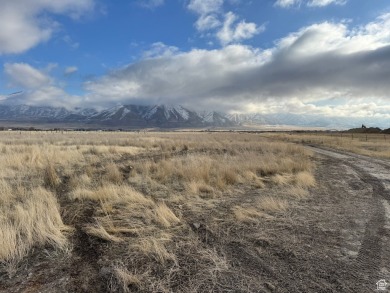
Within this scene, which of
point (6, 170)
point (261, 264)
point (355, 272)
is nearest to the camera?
point (355, 272)

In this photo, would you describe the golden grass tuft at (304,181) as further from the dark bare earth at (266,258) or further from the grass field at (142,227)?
the dark bare earth at (266,258)

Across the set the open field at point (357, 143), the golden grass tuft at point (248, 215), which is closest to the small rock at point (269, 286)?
the golden grass tuft at point (248, 215)

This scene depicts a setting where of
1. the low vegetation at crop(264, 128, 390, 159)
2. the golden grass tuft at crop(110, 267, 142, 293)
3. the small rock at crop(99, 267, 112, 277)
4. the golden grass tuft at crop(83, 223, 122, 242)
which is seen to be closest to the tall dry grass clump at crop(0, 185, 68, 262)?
the golden grass tuft at crop(83, 223, 122, 242)

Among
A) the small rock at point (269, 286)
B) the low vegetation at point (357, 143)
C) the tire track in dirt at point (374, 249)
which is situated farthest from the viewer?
the low vegetation at point (357, 143)

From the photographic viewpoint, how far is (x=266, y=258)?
16.2 feet

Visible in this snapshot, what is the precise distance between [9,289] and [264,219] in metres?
4.96

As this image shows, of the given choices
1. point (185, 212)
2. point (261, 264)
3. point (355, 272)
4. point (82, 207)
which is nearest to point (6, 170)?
point (82, 207)

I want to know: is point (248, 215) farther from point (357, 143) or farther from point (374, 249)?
point (357, 143)

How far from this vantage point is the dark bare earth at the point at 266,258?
4141mm

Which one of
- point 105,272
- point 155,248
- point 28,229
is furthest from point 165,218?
point 28,229

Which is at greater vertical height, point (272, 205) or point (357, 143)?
point (272, 205)

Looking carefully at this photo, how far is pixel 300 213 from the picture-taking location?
748 centimetres

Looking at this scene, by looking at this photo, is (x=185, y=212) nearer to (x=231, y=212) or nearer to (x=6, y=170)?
(x=231, y=212)

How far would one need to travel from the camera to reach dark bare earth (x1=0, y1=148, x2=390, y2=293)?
13.6 feet
